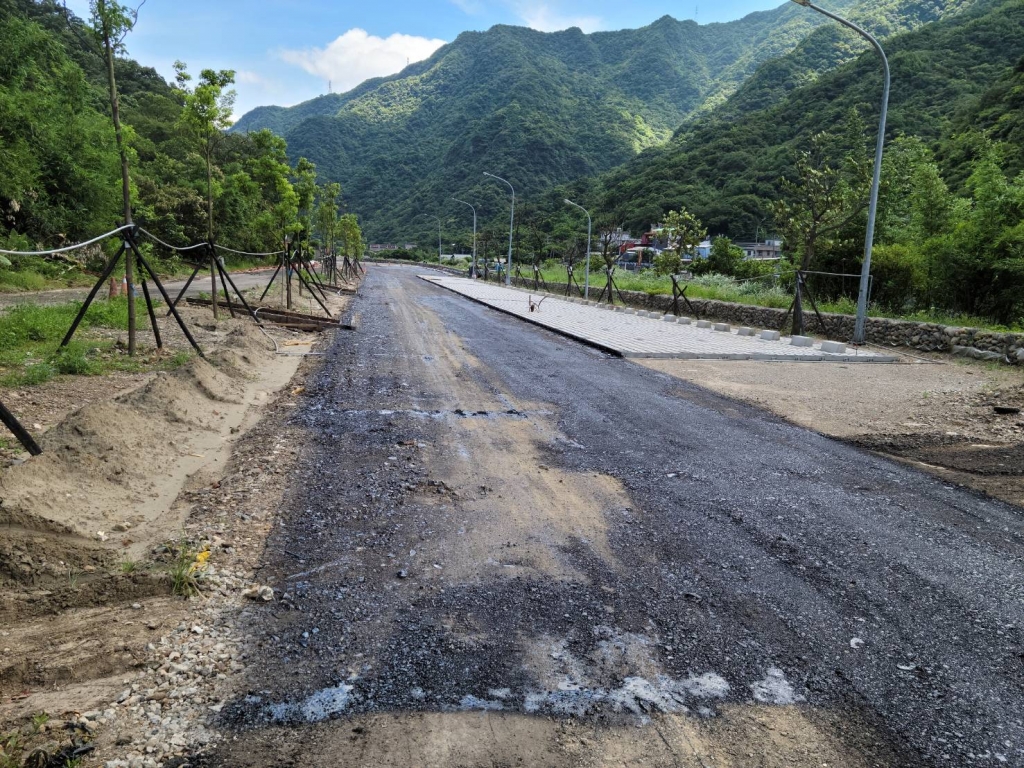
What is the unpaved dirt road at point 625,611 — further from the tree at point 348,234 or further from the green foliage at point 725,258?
the tree at point 348,234

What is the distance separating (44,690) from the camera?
2668 millimetres

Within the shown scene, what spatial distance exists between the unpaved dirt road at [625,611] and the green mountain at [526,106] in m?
103

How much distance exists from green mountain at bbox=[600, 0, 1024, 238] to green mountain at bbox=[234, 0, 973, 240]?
2270 centimetres

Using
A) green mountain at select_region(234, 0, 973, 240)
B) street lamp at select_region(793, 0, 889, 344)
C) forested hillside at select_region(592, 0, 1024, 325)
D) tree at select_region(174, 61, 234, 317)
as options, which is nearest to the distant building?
forested hillside at select_region(592, 0, 1024, 325)

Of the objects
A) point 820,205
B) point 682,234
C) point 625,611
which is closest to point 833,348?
point 820,205

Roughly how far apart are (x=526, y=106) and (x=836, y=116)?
78.7m

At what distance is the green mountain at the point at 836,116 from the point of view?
51188 millimetres

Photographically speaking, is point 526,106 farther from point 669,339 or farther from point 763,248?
point 669,339

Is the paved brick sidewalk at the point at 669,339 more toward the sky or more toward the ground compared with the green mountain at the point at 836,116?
more toward the ground

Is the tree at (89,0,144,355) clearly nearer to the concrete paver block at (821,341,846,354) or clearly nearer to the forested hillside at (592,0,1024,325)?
the concrete paver block at (821,341,846,354)

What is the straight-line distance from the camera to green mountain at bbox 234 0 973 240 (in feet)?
381

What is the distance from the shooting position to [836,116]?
6256 cm

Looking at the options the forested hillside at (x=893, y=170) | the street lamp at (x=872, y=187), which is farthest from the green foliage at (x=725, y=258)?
the street lamp at (x=872, y=187)

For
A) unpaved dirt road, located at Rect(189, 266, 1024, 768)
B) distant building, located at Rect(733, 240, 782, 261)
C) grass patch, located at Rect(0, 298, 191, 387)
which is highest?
distant building, located at Rect(733, 240, 782, 261)
